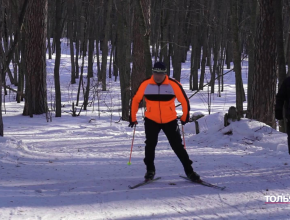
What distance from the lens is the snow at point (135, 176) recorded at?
476 centimetres

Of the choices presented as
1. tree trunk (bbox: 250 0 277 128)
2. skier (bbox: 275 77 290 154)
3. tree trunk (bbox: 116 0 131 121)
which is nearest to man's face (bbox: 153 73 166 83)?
skier (bbox: 275 77 290 154)

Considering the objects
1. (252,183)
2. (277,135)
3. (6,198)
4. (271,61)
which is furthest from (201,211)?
(271,61)

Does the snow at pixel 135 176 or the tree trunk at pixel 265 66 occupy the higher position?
the tree trunk at pixel 265 66

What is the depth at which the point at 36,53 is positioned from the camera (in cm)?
1522

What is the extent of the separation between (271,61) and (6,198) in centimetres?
834

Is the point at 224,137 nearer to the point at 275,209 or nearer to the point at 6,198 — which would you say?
the point at 275,209

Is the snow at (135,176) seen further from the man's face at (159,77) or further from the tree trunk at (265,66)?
the man's face at (159,77)

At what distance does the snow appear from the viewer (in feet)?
15.6

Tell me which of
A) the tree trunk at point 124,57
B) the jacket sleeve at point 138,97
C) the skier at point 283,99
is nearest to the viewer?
the jacket sleeve at point 138,97

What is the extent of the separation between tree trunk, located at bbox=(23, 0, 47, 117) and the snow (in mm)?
3173

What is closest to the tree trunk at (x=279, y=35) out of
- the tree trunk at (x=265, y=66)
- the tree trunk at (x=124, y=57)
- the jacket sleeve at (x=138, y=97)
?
the tree trunk at (x=265, y=66)

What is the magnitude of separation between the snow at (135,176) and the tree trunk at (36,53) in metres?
3.17

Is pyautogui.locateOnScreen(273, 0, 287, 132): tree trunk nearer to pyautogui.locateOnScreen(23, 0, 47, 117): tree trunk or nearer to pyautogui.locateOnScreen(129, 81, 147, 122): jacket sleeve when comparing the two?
pyautogui.locateOnScreen(129, 81, 147, 122): jacket sleeve

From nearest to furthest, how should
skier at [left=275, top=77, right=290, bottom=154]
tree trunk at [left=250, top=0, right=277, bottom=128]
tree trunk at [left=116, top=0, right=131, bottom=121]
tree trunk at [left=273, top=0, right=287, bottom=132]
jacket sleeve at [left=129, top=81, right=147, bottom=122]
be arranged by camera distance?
jacket sleeve at [left=129, top=81, right=147, bottom=122], skier at [left=275, top=77, right=290, bottom=154], tree trunk at [left=273, top=0, right=287, bottom=132], tree trunk at [left=250, top=0, right=277, bottom=128], tree trunk at [left=116, top=0, right=131, bottom=121]
